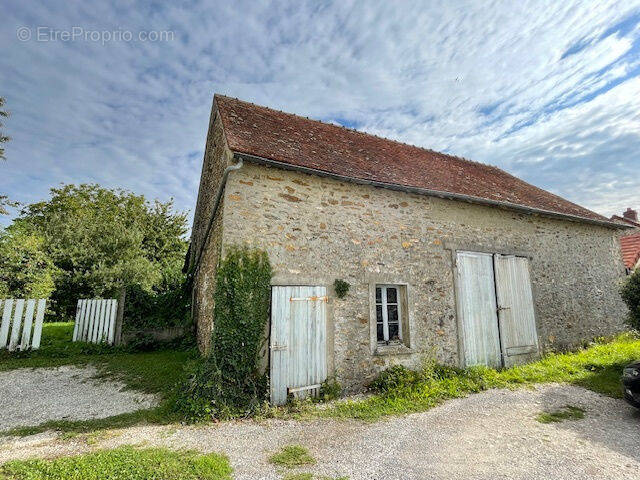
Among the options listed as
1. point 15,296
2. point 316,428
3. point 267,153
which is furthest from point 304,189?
point 15,296

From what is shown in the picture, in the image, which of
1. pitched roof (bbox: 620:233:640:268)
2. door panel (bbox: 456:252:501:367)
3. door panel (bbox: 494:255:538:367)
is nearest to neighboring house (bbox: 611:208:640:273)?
pitched roof (bbox: 620:233:640:268)

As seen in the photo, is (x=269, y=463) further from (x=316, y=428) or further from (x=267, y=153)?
(x=267, y=153)

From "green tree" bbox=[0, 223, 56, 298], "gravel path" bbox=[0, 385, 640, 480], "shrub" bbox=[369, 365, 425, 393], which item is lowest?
"gravel path" bbox=[0, 385, 640, 480]

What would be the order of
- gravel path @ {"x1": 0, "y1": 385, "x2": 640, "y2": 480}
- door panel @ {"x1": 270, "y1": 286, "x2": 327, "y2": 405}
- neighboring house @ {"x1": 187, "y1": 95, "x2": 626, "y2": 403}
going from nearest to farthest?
gravel path @ {"x1": 0, "y1": 385, "x2": 640, "y2": 480} < door panel @ {"x1": 270, "y1": 286, "x2": 327, "y2": 405} < neighboring house @ {"x1": 187, "y1": 95, "x2": 626, "y2": 403}

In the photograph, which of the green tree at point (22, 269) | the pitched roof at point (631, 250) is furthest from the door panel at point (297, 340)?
the pitched roof at point (631, 250)

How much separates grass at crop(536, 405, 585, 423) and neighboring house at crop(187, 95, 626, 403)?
203 cm

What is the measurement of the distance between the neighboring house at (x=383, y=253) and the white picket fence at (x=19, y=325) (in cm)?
423

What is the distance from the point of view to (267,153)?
18.6ft

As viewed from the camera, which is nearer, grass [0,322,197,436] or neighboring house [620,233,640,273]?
grass [0,322,197,436]

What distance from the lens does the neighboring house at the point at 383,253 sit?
5.49 metres

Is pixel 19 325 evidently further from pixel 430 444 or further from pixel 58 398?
pixel 430 444

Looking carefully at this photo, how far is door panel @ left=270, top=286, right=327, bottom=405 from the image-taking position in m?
5.15

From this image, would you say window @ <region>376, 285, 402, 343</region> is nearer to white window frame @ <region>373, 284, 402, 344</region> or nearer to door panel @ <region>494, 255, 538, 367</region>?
white window frame @ <region>373, 284, 402, 344</region>

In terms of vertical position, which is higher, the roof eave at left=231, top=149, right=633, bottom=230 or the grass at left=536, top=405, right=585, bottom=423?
the roof eave at left=231, top=149, right=633, bottom=230
